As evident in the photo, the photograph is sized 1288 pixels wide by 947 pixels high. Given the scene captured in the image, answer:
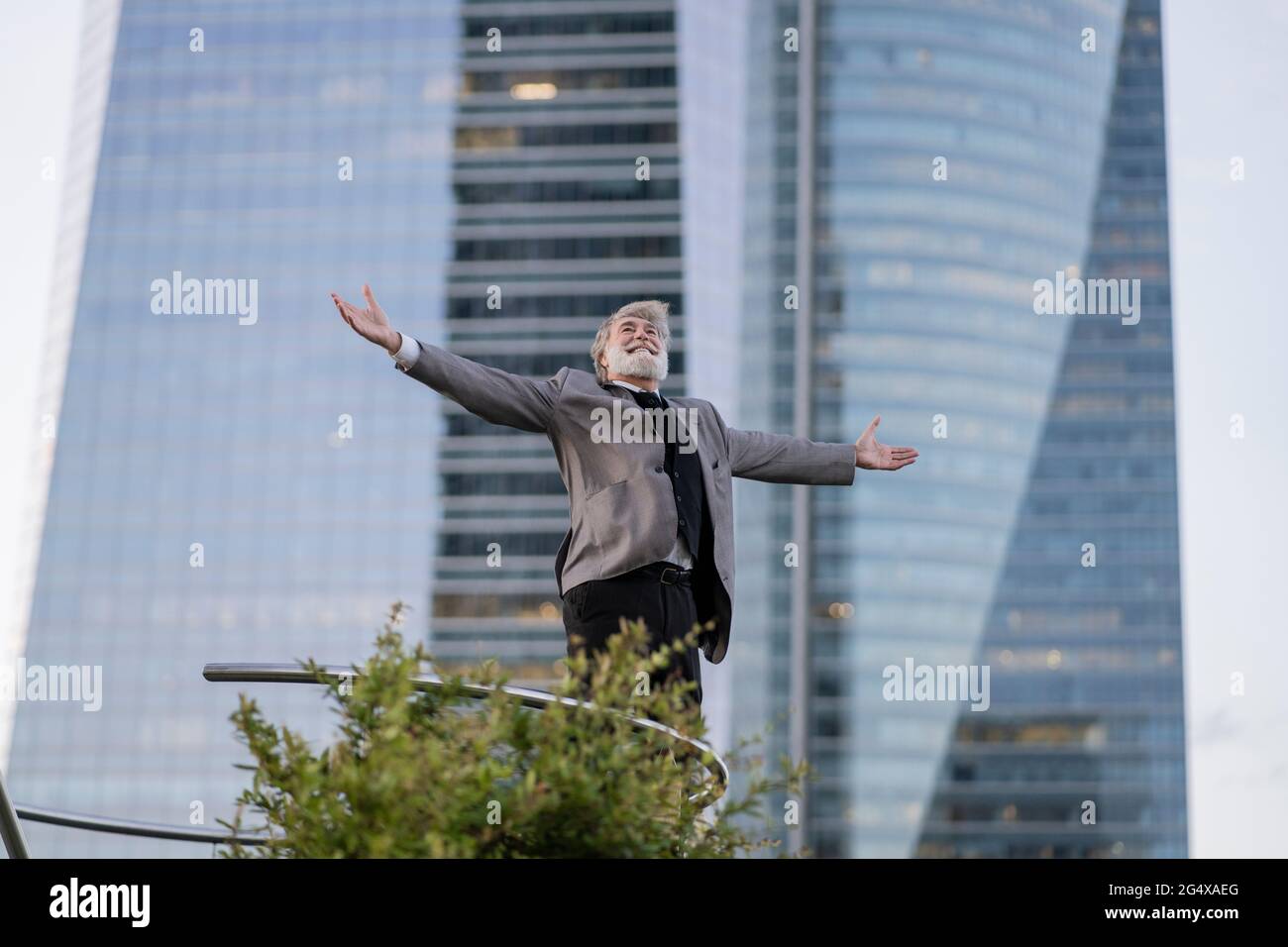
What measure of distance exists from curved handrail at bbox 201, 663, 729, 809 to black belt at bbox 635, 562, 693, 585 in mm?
1119

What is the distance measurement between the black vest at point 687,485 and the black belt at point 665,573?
0.07m

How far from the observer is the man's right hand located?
4074 mm

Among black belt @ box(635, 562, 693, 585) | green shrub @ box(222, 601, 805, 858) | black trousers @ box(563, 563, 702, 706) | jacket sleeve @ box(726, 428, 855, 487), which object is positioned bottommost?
green shrub @ box(222, 601, 805, 858)

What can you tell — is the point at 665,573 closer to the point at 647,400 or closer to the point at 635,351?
the point at 647,400

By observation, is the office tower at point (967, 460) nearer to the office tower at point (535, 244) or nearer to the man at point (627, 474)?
the office tower at point (535, 244)

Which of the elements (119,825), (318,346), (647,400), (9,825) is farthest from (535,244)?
(9,825)

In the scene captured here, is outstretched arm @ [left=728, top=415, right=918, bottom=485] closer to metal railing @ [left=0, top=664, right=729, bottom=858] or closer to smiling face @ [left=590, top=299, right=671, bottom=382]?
smiling face @ [left=590, top=299, right=671, bottom=382]

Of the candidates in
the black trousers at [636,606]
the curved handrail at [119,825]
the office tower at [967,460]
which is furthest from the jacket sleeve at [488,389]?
the office tower at [967,460]

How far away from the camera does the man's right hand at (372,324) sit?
4074 millimetres

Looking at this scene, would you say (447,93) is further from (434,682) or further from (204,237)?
(434,682)

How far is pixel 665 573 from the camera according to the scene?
411 cm

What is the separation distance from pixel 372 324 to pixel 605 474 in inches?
28.3

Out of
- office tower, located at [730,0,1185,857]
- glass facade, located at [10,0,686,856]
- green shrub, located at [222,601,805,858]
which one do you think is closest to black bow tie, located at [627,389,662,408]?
green shrub, located at [222,601,805,858]
